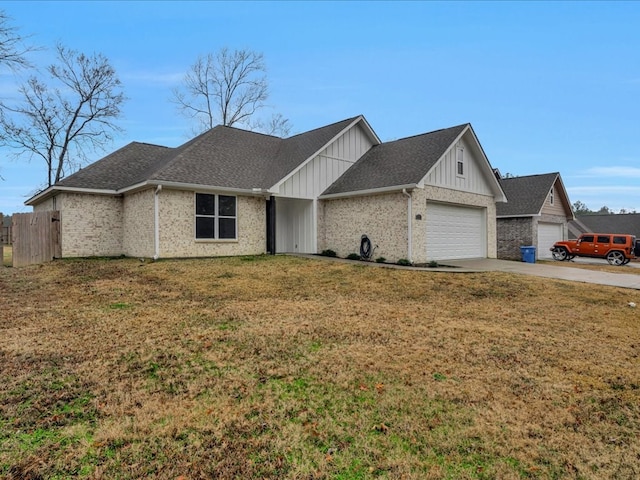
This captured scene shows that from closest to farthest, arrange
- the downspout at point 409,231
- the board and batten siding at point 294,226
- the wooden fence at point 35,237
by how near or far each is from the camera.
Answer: the downspout at point 409,231 → the wooden fence at point 35,237 → the board and batten siding at point 294,226

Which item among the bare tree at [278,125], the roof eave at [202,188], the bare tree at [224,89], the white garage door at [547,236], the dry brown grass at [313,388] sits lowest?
the dry brown grass at [313,388]

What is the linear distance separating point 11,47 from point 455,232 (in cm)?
1879

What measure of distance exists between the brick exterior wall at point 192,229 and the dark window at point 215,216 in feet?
0.67

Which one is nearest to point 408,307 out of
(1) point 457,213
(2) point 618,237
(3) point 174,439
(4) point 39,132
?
(3) point 174,439

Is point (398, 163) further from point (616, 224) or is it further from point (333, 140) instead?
point (616, 224)

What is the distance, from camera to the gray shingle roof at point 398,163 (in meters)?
14.3

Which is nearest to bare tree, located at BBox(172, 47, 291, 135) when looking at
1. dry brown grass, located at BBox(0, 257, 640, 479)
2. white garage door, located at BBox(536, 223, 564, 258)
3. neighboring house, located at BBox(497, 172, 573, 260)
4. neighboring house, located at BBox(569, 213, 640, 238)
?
neighboring house, located at BBox(497, 172, 573, 260)

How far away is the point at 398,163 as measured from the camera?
15617mm

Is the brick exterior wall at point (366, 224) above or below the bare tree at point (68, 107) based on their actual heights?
below

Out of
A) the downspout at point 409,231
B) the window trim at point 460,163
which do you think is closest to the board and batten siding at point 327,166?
the downspout at point 409,231

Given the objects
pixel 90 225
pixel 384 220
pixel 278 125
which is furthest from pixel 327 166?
pixel 278 125

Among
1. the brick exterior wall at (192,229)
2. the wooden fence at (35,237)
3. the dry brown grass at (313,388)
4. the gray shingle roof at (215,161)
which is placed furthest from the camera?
the wooden fence at (35,237)

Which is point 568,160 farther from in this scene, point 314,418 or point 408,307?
point 314,418

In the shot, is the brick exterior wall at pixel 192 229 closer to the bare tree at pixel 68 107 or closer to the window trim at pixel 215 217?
the window trim at pixel 215 217
